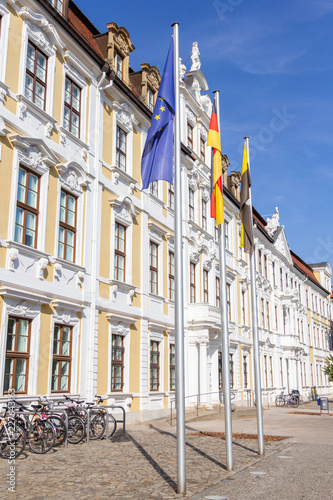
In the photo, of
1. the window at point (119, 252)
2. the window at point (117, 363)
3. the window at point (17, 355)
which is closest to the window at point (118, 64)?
the window at point (119, 252)

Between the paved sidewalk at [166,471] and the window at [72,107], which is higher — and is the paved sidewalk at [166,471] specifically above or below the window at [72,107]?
below

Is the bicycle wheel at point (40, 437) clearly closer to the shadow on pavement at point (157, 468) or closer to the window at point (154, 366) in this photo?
the shadow on pavement at point (157, 468)

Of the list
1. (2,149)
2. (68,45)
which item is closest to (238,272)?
(68,45)

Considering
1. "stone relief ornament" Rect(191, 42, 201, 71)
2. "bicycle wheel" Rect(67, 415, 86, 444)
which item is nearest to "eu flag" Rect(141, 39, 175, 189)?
"bicycle wheel" Rect(67, 415, 86, 444)

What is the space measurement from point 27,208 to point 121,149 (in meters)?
6.98

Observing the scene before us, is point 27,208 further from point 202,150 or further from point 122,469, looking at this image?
point 202,150

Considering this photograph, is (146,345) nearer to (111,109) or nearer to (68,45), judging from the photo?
Answer: (111,109)

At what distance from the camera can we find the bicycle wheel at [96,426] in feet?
44.8

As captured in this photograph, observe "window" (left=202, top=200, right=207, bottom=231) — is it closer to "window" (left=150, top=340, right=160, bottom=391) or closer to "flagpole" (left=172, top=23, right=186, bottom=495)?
"window" (left=150, top=340, right=160, bottom=391)

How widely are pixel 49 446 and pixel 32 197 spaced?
22.8 feet

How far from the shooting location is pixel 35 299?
14.1 metres

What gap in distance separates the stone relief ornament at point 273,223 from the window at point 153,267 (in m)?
23.6

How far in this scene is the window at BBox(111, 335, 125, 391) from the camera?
716 inches

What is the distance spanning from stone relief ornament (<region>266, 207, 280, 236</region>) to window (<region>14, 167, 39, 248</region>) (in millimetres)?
31684
